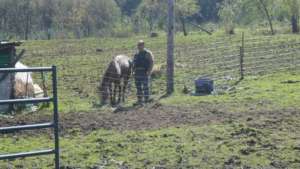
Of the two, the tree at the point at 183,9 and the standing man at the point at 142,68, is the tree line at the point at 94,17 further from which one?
the standing man at the point at 142,68

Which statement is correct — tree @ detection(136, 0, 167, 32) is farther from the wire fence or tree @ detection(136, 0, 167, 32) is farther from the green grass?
the green grass

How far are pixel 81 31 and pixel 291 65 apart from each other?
40.6 meters

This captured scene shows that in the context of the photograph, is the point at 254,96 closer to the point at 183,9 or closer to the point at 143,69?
the point at 143,69

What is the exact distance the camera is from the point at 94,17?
5722 cm

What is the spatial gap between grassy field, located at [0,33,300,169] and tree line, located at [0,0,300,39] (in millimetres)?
35207

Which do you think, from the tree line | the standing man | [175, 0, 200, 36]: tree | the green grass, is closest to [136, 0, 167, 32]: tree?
the tree line

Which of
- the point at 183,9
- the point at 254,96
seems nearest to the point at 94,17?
the point at 183,9

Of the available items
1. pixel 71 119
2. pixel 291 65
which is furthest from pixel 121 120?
pixel 291 65

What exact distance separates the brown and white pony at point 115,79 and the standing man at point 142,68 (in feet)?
1.19

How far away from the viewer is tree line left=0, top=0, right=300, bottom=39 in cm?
5088

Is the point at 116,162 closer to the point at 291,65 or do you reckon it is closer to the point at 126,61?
the point at 126,61

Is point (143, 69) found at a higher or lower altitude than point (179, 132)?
higher

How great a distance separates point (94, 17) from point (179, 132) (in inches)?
1925

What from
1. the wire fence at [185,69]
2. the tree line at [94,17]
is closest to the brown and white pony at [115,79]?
the wire fence at [185,69]
